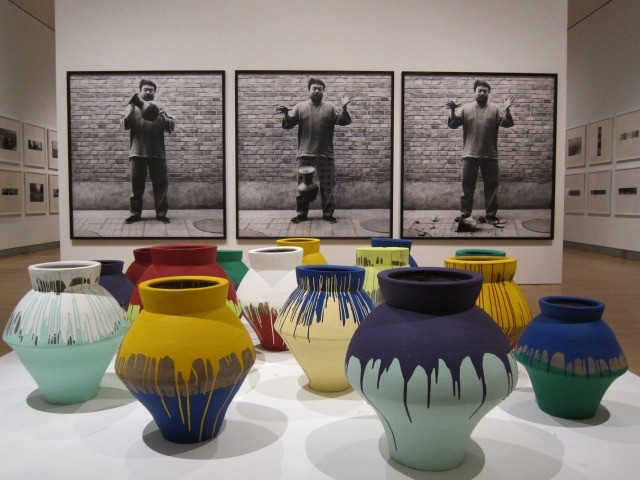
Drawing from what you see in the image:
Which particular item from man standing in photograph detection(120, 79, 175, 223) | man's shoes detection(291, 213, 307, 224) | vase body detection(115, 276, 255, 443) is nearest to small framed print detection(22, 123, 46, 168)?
man standing in photograph detection(120, 79, 175, 223)

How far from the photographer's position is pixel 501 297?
67.9 inches

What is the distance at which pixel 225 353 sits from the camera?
128cm

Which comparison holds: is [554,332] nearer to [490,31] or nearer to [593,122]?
[490,31]

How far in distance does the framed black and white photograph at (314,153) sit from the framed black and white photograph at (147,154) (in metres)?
0.29

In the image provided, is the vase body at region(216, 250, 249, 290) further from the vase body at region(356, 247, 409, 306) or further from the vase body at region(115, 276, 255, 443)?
the vase body at region(115, 276, 255, 443)

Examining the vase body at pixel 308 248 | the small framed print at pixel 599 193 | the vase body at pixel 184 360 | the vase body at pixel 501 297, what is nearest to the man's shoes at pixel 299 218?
the vase body at pixel 308 248

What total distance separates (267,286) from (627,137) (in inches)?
295

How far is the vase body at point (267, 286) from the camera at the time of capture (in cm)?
199

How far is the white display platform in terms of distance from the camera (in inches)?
47.5

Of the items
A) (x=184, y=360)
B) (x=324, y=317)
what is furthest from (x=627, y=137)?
(x=184, y=360)

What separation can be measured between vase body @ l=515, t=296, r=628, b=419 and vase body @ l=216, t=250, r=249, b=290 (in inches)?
52.9

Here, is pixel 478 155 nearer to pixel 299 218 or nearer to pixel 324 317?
pixel 299 218

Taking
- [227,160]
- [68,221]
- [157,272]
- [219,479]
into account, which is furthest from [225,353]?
[68,221]

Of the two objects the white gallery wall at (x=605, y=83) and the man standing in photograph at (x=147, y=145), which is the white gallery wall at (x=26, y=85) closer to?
the man standing in photograph at (x=147, y=145)
